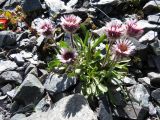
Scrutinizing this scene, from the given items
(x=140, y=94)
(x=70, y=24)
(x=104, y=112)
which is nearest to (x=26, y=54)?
(x=70, y=24)

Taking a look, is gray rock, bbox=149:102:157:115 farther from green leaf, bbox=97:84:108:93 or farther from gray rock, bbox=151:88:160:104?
green leaf, bbox=97:84:108:93

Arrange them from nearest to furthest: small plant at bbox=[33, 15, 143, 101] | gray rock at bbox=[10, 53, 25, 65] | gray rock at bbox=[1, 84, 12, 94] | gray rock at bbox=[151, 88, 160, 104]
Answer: small plant at bbox=[33, 15, 143, 101] < gray rock at bbox=[151, 88, 160, 104] < gray rock at bbox=[1, 84, 12, 94] < gray rock at bbox=[10, 53, 25, 65]

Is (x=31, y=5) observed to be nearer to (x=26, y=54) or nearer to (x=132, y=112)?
(x=26, y=54)

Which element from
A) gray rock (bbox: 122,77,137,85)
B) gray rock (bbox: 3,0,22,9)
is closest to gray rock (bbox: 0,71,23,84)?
gray rock (bbox: 122,77,137,85)

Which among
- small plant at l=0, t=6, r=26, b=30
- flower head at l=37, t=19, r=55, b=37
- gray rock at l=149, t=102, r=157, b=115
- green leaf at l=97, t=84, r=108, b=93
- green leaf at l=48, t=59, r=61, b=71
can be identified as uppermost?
flower head at l=37, t=19, r=55, b=37

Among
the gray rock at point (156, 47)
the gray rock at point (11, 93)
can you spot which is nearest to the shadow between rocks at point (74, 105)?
the gray rock at point (11, 93)

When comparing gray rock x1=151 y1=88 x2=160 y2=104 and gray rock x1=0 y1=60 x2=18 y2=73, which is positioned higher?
gray rock x1=0 y1=60 x2=18 y2=73
